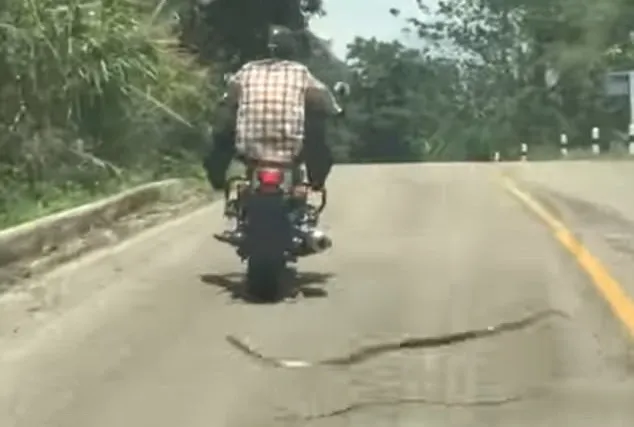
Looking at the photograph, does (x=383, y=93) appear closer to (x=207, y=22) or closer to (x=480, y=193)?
(x=207, y=22)

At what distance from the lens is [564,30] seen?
71.8m

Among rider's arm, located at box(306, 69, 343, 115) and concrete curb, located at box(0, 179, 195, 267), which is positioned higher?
rider's arm, located at box(306, 69, 343, 115)

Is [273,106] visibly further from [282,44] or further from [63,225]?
[63,225]

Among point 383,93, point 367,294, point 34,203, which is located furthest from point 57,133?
point 383,93

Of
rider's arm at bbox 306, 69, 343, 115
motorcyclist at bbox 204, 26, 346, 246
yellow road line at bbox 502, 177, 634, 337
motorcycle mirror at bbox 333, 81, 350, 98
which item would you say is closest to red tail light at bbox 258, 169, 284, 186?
motorcyclist at bbox 204, 26, 346, 246

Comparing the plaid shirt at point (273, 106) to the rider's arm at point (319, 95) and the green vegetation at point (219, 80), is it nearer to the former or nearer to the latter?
the rider's arm at point (319, 95)

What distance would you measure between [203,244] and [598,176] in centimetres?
1366

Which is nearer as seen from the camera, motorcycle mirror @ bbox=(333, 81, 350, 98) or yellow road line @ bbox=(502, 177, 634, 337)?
yellow road line @ bbox=(502, 177, 634, 337)

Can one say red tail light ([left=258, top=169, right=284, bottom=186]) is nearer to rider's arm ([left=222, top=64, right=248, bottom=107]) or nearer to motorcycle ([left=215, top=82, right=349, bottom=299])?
motorcycle ([left=215, top=82, right=349, bottom=299])

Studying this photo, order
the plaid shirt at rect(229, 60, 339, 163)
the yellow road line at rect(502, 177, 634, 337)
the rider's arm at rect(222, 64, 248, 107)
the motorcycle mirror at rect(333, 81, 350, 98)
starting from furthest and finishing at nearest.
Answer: the motorcycle mirror at rect(333, 81, 350, 98) → the rider's arm at rect(222, 64, 248, 107) → the plaid shirt at rect(229, 60, 339, 163) → the yellow road line at rect(502, 177, 634, 337)

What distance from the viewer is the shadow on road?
40.8 feet

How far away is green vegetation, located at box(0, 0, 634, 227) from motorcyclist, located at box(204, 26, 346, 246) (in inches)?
217

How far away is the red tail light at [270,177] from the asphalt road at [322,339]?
2.87 feet

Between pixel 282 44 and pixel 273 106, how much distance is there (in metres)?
0.58
